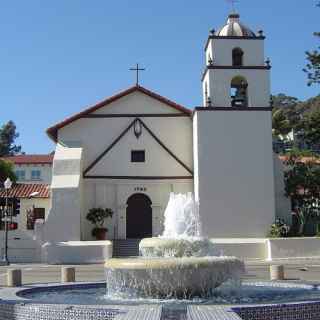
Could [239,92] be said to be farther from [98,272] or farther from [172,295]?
[172,295]

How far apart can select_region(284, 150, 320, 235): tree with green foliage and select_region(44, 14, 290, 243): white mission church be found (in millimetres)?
752

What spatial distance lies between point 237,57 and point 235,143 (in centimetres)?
526

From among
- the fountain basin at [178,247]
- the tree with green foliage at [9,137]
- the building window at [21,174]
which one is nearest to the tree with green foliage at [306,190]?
the fountain basin at [178,247]

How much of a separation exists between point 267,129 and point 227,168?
307 cm

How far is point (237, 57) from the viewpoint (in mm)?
35906

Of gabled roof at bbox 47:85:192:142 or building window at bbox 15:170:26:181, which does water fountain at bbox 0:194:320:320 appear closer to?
gabled roof at bbox 47:85:192:142

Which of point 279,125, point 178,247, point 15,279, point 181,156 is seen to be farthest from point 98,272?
point 279,125

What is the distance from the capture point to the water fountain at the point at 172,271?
10812 mm

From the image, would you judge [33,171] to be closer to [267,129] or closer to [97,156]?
[97,156]

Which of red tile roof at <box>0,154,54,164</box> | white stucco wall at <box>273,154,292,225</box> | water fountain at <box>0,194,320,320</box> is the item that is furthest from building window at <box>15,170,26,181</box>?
water fountain at <box>0,194,320,320</box>

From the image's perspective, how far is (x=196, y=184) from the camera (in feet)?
113

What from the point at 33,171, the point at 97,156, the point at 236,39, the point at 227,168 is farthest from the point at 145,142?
the point at 33,171

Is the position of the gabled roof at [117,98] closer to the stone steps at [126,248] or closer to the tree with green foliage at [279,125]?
the stone steps at [126,248]

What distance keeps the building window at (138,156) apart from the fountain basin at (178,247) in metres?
24.7
